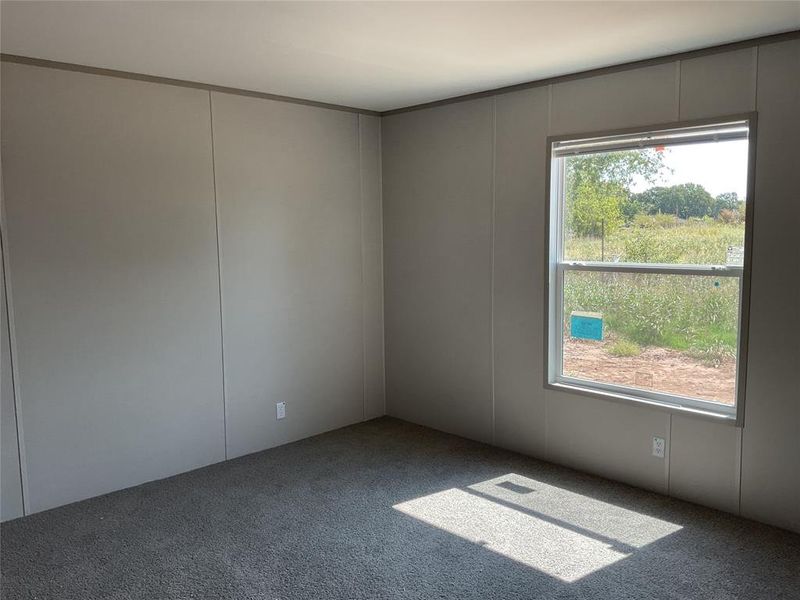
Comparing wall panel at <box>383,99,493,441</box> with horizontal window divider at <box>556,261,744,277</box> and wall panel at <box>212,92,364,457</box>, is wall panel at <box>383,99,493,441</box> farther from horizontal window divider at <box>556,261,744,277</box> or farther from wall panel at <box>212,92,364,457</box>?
horizontal window divider at <box>556,261,744,277</box>

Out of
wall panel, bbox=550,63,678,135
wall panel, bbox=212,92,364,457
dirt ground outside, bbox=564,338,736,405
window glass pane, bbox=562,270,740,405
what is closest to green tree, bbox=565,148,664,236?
wall panel, bbox=550,63,678,135

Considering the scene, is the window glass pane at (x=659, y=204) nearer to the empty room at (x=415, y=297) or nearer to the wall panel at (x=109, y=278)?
the empty room at (x=415, y=297)

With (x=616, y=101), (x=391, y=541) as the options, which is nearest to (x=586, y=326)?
(x=616, y=101)

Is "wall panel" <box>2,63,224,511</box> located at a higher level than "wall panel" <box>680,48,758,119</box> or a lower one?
lower

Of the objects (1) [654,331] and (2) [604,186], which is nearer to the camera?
(1) [654,331]

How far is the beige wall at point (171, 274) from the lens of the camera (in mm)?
3271

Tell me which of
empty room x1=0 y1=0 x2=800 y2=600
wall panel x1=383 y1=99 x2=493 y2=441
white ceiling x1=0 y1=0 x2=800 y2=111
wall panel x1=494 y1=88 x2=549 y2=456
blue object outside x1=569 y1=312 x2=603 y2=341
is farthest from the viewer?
wall panel x1=383 y1=99 x2=493 y2=441

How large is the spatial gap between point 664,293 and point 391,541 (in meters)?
2.01

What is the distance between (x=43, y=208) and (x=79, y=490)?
158 centimetres

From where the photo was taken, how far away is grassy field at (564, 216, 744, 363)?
10.7 ft

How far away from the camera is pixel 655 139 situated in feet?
11.2

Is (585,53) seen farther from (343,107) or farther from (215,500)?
(215,500)

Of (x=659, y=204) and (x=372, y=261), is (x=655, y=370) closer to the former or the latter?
(x=659, y=204)

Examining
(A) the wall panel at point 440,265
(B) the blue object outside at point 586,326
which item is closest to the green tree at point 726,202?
(B) the blue object outside at point 586,326
